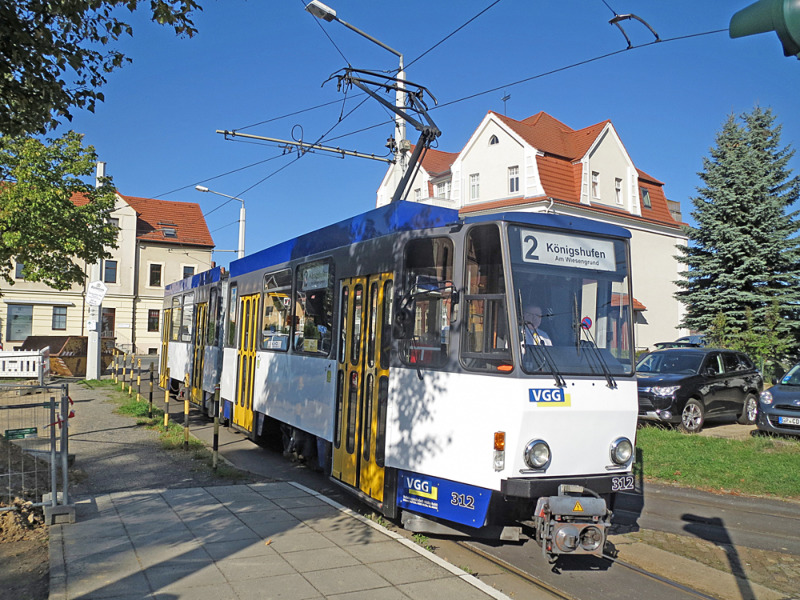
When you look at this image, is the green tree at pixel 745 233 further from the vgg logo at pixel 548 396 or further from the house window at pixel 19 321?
the house window at pixel 19 321

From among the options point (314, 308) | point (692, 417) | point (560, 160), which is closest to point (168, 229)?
point (560, 160)

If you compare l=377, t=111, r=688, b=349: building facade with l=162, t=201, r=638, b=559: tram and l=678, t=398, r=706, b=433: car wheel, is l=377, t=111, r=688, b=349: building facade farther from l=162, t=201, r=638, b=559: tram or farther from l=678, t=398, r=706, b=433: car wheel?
l=162, t=201, r=638, b=559: tram

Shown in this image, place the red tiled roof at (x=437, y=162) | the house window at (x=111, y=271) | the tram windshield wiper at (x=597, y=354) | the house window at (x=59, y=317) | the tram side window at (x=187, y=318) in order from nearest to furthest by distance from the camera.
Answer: the tram windshield wiper at (x=597, y=354) → the tram side window at (x=187, y=318) → the red tiled roof at (x=437, y=162) → the house window at (x=59, y=317) → the house window at (x=111, y=271)

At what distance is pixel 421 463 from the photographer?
6.57 metres

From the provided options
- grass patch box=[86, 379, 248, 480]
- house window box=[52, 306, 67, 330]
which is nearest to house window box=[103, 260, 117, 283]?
house window box=[52, 306, 67, 330]

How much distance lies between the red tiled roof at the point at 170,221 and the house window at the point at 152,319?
17.3ft

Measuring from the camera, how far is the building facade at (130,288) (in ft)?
156

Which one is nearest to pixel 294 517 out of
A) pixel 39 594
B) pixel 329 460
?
pixel 329 460

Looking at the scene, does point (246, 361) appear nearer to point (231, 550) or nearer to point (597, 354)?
point (231, 550)

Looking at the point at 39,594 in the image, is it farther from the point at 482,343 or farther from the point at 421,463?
the point at 482,343

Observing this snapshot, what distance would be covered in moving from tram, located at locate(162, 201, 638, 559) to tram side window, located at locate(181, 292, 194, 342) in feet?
32.9

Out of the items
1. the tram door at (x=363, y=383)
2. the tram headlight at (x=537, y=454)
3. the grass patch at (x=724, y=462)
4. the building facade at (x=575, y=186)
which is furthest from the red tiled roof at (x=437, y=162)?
the tram headlight at (x=537, y=454)

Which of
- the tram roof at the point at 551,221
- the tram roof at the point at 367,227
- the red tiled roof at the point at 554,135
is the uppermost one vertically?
the red tiled roof at the point at 554,135

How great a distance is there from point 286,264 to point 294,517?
440 cm
